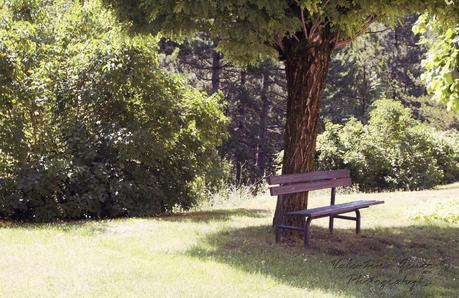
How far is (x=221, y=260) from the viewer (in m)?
6.01

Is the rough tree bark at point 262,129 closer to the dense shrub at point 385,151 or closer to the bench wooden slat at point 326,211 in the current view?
the dense shrub at point 385,151

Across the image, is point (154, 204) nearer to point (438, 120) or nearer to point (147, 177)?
point (147, 177)

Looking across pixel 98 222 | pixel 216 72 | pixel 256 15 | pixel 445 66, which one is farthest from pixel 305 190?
pixel 216 72

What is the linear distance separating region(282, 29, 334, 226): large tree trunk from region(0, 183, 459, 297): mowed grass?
93 centimetres

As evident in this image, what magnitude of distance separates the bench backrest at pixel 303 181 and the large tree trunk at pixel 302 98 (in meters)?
0.26

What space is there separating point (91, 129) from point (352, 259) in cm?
599

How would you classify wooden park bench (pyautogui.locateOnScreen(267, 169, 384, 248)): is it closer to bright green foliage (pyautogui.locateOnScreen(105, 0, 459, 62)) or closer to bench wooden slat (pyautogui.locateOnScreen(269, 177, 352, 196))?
bench wooden slat (pyautogui.locateOnScreen(269, 177, 352, 196))

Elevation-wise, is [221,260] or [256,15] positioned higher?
[256,15]

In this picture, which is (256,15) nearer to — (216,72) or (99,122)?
(99,122)

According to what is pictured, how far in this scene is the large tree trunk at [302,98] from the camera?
7.55 meters

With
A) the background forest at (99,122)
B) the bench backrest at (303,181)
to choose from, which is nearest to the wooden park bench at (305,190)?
the bench backrest at (303,181)

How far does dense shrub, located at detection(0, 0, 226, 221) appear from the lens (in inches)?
386

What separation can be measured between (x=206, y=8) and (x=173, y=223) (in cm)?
372

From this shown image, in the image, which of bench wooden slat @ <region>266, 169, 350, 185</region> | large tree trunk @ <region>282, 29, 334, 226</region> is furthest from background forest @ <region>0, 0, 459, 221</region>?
bench wooden slat @ <region>266, 169, 350, 185</region>
